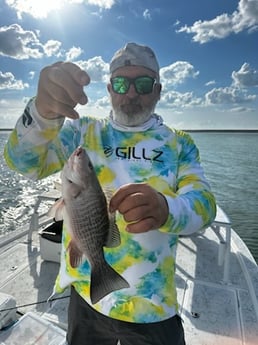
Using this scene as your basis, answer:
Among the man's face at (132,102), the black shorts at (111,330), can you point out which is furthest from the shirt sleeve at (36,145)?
the black shorts at (111,330)

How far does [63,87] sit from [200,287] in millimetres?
3890

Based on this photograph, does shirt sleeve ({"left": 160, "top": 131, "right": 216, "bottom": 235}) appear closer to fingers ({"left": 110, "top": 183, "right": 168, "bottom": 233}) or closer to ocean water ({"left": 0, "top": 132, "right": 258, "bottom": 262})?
fingers ({"left": 110, "top": 183, "right": 168, "bottom": 233})

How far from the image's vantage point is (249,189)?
20.4m

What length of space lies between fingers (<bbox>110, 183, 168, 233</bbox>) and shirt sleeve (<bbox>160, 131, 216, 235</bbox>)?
144 mm

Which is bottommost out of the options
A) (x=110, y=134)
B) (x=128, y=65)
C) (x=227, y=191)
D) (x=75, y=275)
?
(x=227, y=191)

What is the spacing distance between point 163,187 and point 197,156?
0.32 meters

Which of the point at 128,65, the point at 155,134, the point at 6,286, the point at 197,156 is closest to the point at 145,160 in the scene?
the point at 155,134

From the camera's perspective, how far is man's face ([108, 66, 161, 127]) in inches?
74.6

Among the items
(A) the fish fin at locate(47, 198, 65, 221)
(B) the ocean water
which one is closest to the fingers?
(A) the fish fin at locate(47, 198, 65, 221)

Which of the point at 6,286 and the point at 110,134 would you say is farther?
the point at 6,286

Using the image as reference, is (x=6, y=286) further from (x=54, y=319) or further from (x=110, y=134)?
(x=110, y=134)

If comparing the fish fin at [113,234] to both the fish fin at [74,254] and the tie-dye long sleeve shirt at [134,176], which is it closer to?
the fish fin at [74,254]

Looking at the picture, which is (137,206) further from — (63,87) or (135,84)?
(135,84)

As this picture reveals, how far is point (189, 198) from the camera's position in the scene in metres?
1.58
